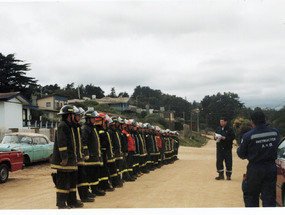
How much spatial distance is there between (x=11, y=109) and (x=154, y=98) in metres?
65.8

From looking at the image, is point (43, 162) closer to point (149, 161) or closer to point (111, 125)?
point (149, 161)

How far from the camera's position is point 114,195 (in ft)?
30.5

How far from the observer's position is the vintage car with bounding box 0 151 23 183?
40.0ft

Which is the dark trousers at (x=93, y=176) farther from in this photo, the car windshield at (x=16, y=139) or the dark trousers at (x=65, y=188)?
the car windshield at (x=16, y=139)

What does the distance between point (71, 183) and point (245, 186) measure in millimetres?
3668

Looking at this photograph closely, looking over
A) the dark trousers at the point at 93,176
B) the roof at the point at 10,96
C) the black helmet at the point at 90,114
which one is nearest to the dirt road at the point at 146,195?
the dark trousers at the point at 93,176

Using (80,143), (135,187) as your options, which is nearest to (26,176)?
(135,187)

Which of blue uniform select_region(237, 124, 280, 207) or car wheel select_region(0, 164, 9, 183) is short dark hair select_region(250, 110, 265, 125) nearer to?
blue uniform select_region(237, 124, 280, 207)

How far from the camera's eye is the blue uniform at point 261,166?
6.21 meters

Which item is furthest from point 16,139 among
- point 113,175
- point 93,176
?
point 93,176

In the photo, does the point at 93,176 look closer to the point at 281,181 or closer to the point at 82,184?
the point at 82,184

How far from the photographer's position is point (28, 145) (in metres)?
16.4

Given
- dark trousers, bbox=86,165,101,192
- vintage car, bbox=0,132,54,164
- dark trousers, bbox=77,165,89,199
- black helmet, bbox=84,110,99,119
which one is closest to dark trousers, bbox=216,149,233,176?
dark trousers, bbox=86,165,101,192

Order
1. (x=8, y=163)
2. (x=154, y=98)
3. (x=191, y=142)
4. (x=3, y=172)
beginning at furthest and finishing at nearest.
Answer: (x=154, y=98) → (x=191, y=142) → (x=8, y=163) → (x=3, y=172)
